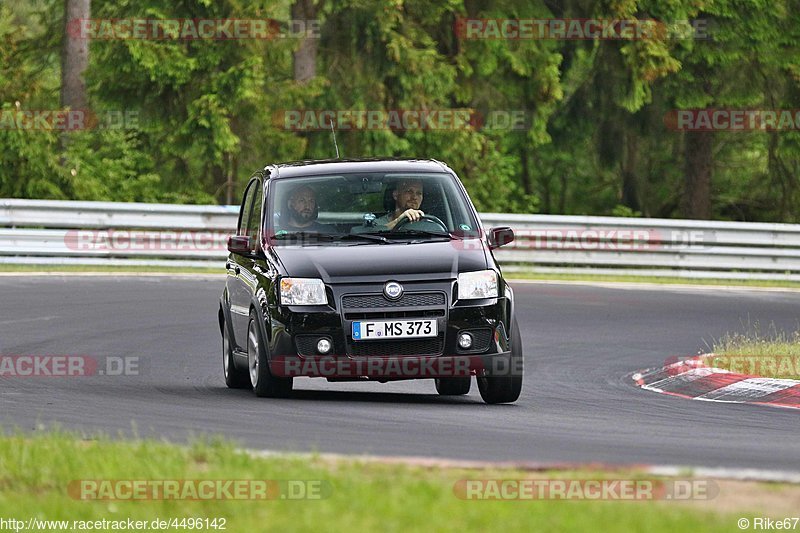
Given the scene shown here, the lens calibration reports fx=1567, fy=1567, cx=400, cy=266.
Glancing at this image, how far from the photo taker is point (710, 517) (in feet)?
20.0

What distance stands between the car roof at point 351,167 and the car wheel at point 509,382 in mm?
1764

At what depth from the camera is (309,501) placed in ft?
21.0

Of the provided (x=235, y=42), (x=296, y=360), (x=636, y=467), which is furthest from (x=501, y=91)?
(x=636, y=467)

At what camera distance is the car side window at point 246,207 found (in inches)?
532

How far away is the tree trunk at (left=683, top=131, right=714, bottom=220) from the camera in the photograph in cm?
3519

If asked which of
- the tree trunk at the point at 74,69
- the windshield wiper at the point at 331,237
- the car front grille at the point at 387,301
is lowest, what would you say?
the car front grille at the point at 387,301

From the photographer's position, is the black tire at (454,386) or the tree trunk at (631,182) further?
the tree trunk at (631,182)

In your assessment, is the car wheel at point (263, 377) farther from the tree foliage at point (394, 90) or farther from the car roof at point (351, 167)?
the tree foliage at point (394, 90)

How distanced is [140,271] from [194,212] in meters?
1.56

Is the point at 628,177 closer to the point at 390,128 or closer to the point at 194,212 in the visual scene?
the point at 390,128

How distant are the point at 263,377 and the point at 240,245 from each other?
1.30 metres

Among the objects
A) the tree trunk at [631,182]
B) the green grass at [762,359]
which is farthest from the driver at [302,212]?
the tree trunk at [631,182]

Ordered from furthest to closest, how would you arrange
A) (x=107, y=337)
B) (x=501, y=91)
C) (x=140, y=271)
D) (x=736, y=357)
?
(x=501, y=91), (x=140, y=271), (x=107, y=337), (x=736, y=357)

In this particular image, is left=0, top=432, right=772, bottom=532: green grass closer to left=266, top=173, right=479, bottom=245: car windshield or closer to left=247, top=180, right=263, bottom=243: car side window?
left=266, top=173, right=479, bottom=245: car windshield
